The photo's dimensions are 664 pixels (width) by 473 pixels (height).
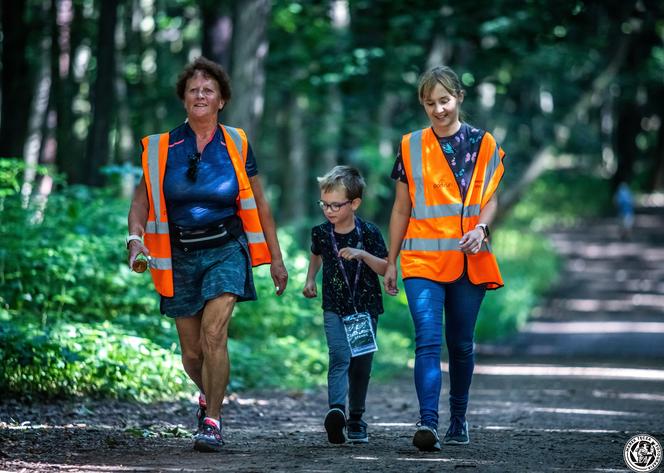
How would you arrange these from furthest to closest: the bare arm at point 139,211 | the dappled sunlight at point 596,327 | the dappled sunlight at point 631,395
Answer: the dappled sunlight at point 596,327, the dappled sunlight at point 631,395, the bare arm at point 139,211

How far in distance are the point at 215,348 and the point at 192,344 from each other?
0.27 m

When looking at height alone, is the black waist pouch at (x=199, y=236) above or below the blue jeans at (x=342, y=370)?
above

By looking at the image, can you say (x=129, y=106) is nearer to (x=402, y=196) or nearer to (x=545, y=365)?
(x=545, y=365)

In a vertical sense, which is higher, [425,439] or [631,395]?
[425,439]

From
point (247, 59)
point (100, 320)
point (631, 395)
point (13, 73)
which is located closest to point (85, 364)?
point (100, 320)

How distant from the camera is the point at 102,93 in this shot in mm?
16453

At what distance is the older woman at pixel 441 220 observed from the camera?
7.29 meters

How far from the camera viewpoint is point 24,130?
20406 millimetres

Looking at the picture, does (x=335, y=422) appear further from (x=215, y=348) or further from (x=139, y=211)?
(x=139, y=211)

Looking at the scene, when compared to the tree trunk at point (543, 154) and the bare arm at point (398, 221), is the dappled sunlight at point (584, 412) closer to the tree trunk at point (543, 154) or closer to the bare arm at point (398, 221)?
the bare arm at point (398, 221)

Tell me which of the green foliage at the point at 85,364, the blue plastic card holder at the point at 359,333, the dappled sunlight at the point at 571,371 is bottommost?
the dappled sunlight at the point at 571,371

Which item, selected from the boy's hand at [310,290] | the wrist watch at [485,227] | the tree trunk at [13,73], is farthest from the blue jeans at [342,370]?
the tree trunk at [13,73]

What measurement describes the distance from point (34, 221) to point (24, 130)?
360 inches

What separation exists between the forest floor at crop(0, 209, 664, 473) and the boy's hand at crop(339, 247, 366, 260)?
3.81 feet
